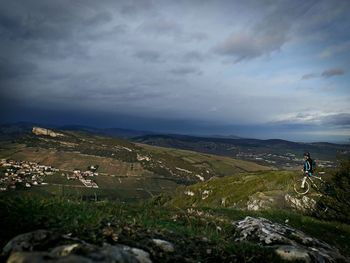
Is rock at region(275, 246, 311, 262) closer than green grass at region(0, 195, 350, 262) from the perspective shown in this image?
No

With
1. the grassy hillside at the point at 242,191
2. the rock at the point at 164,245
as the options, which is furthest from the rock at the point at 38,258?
the grassy hillside at the point at 242,191

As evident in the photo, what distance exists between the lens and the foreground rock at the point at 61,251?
4.95 metres

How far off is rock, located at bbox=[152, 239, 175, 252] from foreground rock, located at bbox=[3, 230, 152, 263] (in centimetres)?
73

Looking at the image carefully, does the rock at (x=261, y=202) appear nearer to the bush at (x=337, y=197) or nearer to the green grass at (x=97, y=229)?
the bush at (x=337, y=197)

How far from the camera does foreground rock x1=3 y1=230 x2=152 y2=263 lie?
16.2 feet

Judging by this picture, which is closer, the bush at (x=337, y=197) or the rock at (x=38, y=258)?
the rock at (x=38, y=258)

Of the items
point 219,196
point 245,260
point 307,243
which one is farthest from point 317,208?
point 219,196

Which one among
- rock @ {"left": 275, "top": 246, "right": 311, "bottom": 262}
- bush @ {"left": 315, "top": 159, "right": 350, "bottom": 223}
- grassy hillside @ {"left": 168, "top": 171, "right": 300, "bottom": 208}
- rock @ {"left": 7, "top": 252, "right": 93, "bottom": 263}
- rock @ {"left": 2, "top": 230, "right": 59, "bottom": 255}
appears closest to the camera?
rock @ {"left": 7, "top": 252, "right": 93, "bottom": 263}

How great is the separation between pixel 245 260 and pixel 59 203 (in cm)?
505

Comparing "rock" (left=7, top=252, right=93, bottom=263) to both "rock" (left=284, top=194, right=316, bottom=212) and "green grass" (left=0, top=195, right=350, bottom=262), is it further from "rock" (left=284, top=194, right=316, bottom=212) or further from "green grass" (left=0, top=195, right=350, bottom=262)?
"rock" (left=284, top=194, right=316, bottom=212)

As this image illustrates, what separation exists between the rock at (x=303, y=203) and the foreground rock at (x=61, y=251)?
33992mm

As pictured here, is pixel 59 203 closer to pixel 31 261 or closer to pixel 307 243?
pixel 31 261

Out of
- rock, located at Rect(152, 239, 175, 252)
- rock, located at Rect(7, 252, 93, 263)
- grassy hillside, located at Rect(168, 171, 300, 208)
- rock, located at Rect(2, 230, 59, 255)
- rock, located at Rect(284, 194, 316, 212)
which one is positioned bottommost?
grassy hillside, located at Rect(168, 171, 300, 208)

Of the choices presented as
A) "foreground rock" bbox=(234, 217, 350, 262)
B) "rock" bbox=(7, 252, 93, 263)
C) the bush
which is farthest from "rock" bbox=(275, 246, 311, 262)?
the bush
